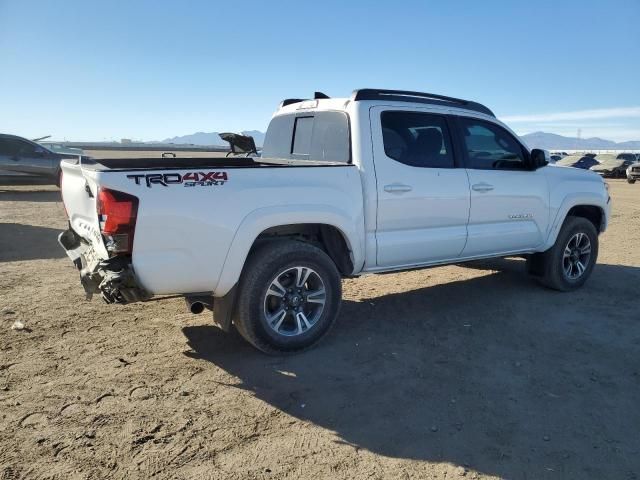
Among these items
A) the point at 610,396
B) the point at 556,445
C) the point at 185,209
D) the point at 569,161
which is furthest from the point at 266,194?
the point at 569,161

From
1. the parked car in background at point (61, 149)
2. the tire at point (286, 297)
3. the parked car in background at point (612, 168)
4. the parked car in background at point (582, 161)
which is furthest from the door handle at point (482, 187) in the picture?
the parked car in background at point (612, 168)

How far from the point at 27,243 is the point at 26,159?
8.12 metres

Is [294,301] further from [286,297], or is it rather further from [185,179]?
[185,179]

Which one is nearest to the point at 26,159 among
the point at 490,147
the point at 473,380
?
the point at 490,147

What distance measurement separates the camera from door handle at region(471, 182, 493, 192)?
208 inches

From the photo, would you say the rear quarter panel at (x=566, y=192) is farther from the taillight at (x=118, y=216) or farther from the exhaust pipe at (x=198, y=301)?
the taillight at (x=118, y=216)

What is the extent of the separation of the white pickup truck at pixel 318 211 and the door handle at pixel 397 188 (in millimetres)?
11

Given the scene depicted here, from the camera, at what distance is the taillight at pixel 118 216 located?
11.2 ft

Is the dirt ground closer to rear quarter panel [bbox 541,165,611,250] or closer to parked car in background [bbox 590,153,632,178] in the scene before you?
rear quarter panel [bbox 541,165,611,250]

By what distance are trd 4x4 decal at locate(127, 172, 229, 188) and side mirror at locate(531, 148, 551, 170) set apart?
3.69 meters

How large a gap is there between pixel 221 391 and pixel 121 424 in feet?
2.30

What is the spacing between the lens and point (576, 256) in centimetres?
647

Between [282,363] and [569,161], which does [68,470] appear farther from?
[569,161]

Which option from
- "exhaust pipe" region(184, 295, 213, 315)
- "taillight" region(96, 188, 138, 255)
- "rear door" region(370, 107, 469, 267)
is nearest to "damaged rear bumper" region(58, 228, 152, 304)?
"taillight" region(96, 188, 138, 255)
